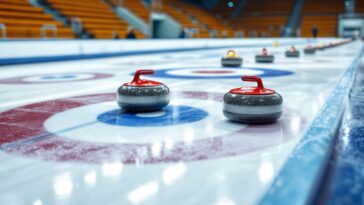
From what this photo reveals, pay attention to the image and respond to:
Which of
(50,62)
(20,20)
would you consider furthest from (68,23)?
(50,62)

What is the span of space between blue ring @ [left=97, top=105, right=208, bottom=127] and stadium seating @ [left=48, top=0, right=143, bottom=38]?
929 cm

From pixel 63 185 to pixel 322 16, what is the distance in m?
28.5

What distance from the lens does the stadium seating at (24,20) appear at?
8.45 metres

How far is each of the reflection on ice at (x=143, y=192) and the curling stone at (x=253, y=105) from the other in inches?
30.2

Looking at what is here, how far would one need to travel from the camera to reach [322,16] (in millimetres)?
26859

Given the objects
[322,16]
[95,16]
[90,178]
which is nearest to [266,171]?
[90,178]

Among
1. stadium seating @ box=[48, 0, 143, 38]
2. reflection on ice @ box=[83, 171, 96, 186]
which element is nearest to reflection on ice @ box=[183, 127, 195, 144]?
reflection on ice @ box=[83, 171, 96, 186]

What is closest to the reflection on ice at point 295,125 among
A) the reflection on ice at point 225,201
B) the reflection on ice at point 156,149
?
the reflection on ice at point 156,149

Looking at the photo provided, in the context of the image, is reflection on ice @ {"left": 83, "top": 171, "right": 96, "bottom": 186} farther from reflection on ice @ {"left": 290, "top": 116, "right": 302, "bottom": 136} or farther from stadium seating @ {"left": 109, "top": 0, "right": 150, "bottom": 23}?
stadium seating @ {"left": 109, "top": 0, "right": 150, "bottom": 23}

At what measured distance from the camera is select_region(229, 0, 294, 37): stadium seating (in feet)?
84.2

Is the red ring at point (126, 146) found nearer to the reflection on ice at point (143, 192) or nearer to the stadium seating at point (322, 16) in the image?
the reflection on ice at point (143, 192)

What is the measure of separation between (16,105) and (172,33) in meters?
15.6

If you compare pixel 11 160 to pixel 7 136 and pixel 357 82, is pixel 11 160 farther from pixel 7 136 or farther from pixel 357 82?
pixel 357 82

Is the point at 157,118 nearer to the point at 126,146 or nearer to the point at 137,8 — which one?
the point at 126,146
